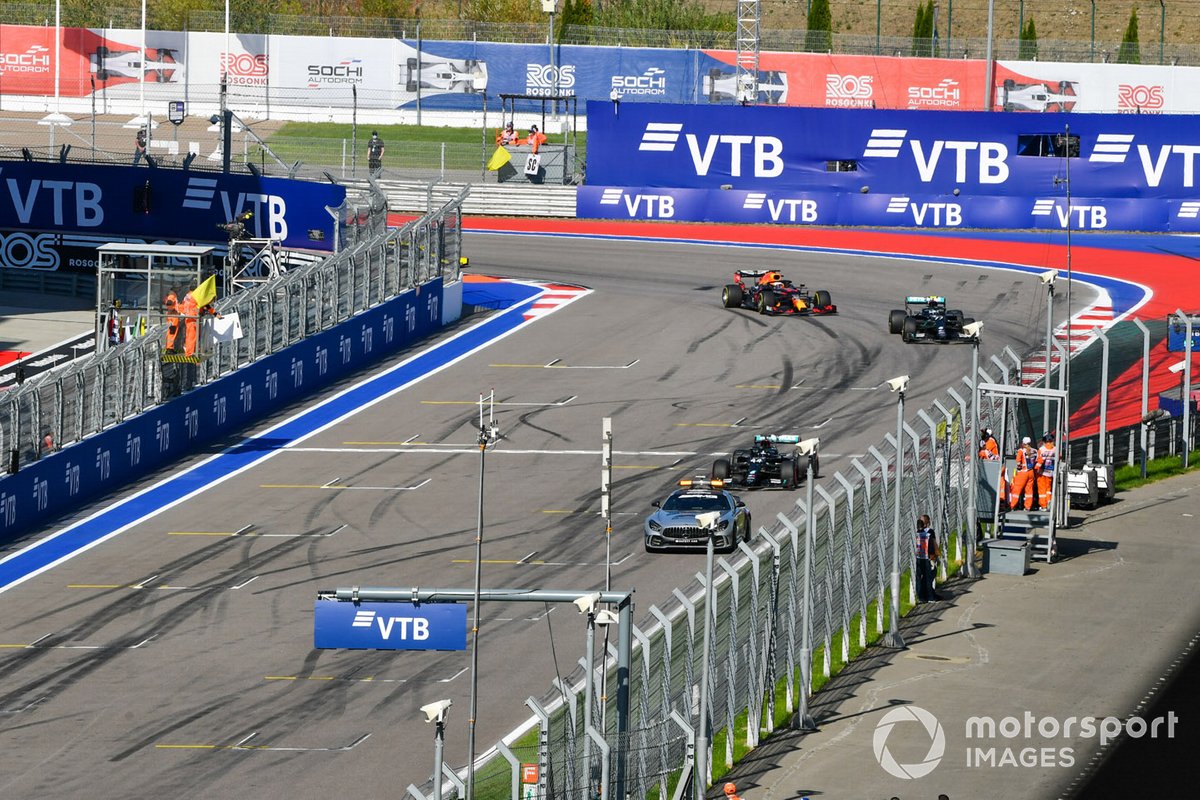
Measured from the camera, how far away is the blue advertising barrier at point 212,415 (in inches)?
1358

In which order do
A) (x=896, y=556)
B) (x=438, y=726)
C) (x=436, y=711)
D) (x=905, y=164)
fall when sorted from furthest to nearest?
(x=905, y=164) → (x=896, y=556) → (x=438, y=726) → (x=436, y=711)

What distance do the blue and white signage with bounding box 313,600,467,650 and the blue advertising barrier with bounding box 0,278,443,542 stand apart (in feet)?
59.5

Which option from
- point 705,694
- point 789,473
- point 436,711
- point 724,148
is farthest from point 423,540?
point 724,148

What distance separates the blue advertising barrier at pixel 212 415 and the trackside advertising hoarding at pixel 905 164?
51.6 ft

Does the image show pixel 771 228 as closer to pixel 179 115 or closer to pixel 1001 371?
pixel 179 115

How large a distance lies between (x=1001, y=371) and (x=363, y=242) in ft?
56.9

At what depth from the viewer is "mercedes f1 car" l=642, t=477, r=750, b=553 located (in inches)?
1196

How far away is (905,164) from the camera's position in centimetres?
6278

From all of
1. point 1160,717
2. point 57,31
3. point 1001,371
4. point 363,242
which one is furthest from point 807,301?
point 57,31

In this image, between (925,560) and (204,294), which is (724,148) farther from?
(925,560)

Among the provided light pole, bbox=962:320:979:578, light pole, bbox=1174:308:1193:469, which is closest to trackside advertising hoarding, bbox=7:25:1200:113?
light pole, bbox=1174:308:1193:469

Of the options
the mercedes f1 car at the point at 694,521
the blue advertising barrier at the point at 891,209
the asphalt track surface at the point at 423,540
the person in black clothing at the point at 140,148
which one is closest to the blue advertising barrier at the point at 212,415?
the asphalt track surface at the point at 423,540

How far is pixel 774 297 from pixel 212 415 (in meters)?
16.0

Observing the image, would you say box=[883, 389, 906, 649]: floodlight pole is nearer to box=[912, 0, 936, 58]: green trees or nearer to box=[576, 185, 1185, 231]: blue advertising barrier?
box=[576, 185, 1185, 231]: blue advertising barrier
